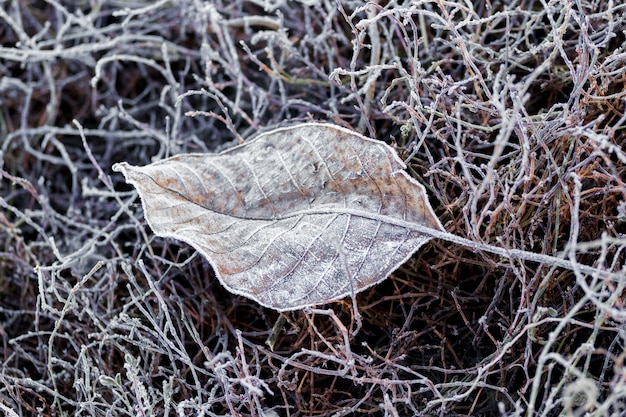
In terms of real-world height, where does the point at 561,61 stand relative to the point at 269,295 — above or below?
above

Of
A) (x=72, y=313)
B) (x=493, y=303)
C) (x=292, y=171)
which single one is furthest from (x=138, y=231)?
(x=493, y=303)

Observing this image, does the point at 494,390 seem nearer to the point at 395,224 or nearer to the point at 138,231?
the point at 395,224

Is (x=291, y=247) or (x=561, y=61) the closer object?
(x=291, y=247)
